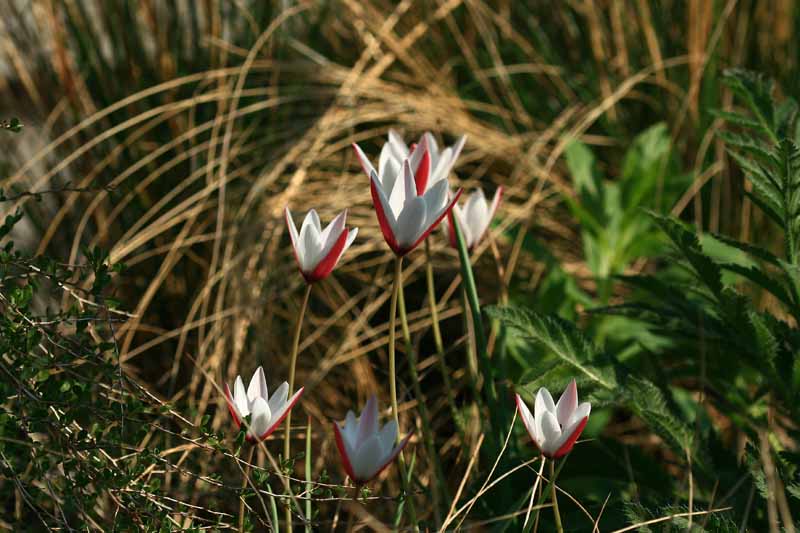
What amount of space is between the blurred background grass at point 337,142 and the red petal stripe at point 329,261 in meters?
0.58

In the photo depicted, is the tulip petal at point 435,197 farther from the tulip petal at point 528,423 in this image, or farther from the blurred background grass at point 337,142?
the blurred background grass at point 337,142

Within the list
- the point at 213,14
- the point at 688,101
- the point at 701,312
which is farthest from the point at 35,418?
the point at 688,101

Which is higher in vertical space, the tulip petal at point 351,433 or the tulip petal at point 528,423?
the tulip petal at point 351,433

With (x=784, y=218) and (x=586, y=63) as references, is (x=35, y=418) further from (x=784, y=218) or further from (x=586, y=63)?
(x=586, y=63)

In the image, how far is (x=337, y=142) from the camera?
5.79 ft

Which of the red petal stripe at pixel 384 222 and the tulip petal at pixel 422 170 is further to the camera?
the tulip petal at pixel 422 170

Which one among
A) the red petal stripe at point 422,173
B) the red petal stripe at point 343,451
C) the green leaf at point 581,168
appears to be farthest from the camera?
the green leaf at point 581,168

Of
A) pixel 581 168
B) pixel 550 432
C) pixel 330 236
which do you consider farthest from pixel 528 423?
pixel 581 168

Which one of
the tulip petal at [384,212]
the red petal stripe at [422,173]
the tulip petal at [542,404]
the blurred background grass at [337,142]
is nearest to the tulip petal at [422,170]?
the red petal stripe at [422,173]

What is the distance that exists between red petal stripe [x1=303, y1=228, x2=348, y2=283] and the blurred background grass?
58cm

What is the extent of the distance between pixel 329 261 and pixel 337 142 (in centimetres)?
102

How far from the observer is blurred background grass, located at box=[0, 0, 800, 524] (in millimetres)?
1480

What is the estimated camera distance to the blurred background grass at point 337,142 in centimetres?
148

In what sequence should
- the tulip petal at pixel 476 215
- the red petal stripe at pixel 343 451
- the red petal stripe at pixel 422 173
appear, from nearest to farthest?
1. the red petal stripe at pixel 343 451
2. the red petal stripe at pixel 422 173
3. the tulip petal at pixel 476 215
